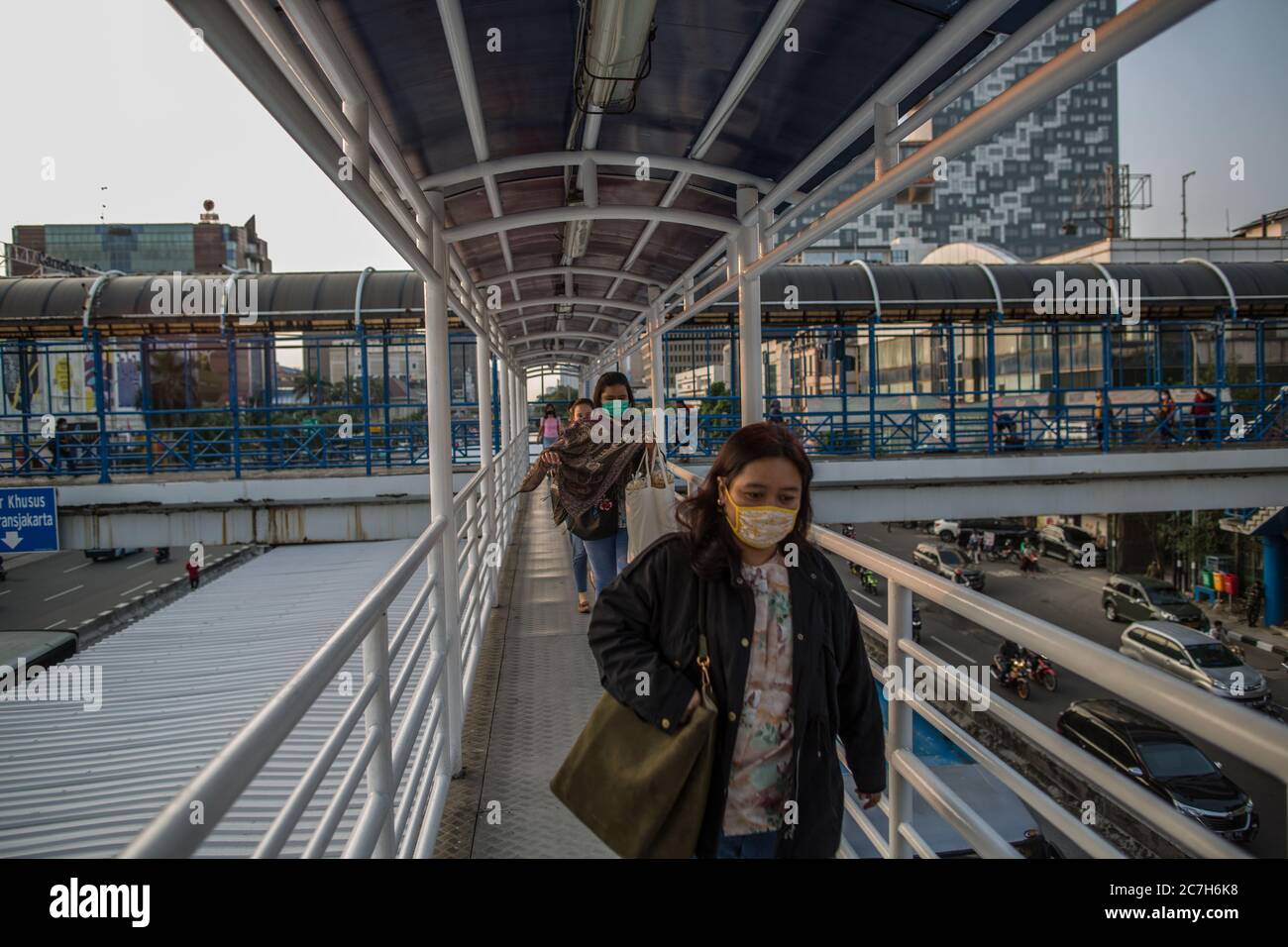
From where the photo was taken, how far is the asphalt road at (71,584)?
1133 inches

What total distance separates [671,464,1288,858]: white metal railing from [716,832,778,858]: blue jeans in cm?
46

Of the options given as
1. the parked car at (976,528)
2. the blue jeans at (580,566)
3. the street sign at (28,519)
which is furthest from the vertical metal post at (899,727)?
the parked car at (976,528)

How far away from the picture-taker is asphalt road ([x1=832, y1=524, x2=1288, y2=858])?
1478cm

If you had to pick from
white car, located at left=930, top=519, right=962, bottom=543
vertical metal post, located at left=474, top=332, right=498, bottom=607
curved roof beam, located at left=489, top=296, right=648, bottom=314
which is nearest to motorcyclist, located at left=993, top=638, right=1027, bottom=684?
curved roof beam, located at left=489, top=296, right=648, bottom=314

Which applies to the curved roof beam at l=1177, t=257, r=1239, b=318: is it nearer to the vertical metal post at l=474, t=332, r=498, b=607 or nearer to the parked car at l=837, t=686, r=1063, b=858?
the parked car at l=837, t=686, r=1063, b=858

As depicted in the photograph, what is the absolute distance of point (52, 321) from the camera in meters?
14.9


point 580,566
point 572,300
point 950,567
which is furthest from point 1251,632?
point 580,566

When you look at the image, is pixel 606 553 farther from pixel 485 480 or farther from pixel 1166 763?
pixel 1166 763

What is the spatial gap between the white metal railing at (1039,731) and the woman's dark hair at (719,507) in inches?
18.7

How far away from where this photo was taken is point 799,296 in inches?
588

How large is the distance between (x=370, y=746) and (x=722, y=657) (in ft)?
3.28

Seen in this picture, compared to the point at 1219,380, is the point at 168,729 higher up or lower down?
lower down

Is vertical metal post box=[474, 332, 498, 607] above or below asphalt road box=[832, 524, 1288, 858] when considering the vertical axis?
above
